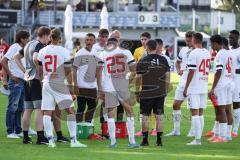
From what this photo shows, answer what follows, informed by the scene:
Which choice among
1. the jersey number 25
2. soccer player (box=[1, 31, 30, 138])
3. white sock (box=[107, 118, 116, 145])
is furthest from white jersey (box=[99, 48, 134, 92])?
soccer player (box=[1, 31, 30, 138])

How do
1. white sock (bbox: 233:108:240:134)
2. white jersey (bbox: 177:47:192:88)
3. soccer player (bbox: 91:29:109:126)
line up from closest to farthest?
soccer player (bbox: 91:29:109:126), white jersey (bbox: 177:47:192:88), white sock (bbox: 233:108:240:134)

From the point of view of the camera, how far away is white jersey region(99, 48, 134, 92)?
1543 cm

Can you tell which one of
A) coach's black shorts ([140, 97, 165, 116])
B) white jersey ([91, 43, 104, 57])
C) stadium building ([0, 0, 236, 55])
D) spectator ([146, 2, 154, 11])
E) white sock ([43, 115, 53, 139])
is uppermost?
spectator ([146, 2, 154, 11])

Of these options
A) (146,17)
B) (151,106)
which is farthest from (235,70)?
(146,17)

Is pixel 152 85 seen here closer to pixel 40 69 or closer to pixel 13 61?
pixel 40 69

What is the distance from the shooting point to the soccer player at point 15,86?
16.7 metres

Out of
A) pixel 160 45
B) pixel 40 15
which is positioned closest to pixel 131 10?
pixel 40 15

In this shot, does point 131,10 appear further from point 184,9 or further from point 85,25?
point 184,9

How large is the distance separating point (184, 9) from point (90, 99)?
92378 mm

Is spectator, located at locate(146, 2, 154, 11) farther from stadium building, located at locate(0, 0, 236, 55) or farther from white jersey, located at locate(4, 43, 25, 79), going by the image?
white jersey, located at locate(4, 43, 25, 79)

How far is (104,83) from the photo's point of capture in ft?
51.2

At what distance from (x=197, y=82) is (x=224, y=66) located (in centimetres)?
118

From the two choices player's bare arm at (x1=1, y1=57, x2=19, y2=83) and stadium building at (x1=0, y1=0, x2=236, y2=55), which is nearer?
player's bare arm at (x1=1, y1=57, x2=19, y2=83)

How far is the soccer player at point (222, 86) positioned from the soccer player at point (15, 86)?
3.99m
